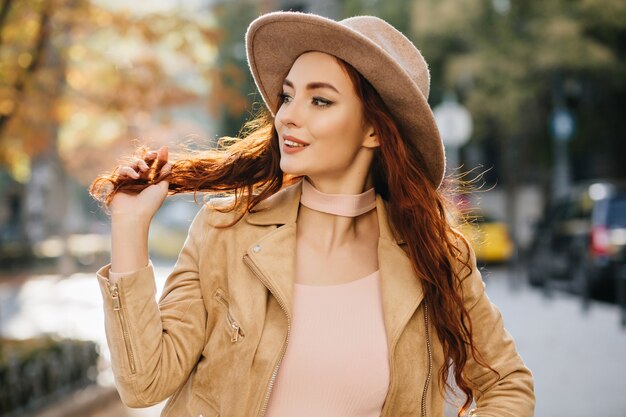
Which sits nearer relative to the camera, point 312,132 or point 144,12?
point 312,132

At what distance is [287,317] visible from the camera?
8.35 ft

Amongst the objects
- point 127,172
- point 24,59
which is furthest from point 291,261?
point 24,59

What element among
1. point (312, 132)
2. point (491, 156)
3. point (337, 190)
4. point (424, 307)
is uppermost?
point (312, 132)

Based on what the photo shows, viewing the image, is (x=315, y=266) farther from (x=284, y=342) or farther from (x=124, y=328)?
(x=124, y=328)

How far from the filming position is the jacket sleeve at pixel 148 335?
2.34m

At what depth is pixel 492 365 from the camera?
2.69 metres

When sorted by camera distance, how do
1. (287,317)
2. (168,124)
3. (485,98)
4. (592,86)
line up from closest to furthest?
(287,317), (168,124), (485,98), (592,86)

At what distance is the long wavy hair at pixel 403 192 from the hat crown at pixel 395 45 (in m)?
0.11

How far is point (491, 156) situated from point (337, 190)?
116ft

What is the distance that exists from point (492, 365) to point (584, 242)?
13.5 metres

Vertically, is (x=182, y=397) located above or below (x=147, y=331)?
below

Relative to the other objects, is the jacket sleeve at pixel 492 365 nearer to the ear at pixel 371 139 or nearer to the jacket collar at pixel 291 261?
the jacket collar at pixel 291 261

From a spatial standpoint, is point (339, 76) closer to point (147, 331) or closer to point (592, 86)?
point (147, 331)

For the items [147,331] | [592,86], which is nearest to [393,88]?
[147,331]
